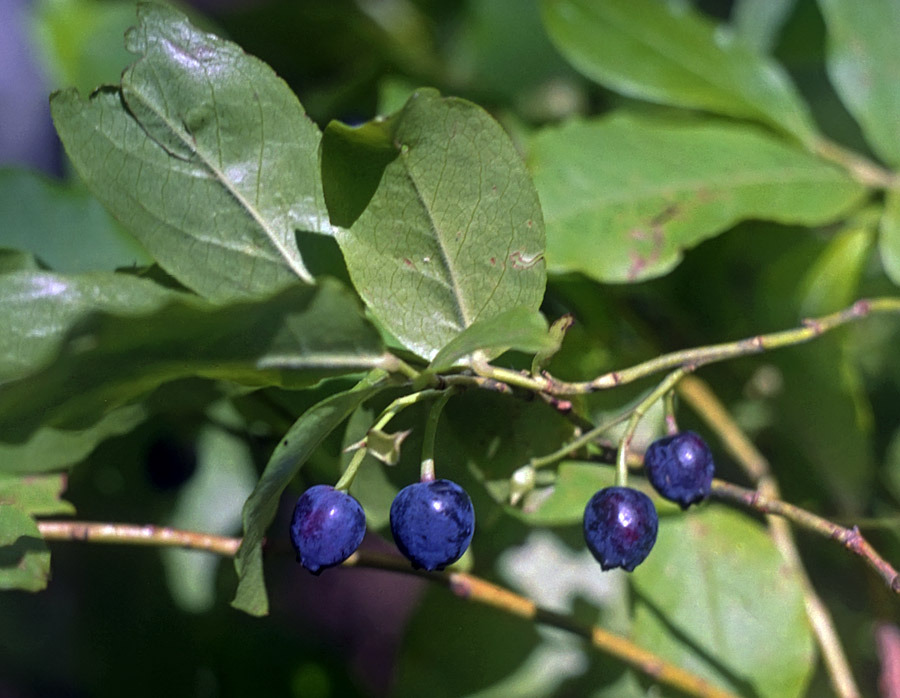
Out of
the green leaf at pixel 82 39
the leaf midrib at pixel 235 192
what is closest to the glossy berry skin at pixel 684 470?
the leaf midrib at pixel 235 192

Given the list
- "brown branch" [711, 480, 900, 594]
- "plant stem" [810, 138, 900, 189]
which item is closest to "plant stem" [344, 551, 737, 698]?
"brown branch" [711, 480, 900, 594]

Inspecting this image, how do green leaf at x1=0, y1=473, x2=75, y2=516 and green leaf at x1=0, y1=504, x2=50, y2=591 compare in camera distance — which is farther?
green leaf at x1=0, y1=473, x2=75, y2=516

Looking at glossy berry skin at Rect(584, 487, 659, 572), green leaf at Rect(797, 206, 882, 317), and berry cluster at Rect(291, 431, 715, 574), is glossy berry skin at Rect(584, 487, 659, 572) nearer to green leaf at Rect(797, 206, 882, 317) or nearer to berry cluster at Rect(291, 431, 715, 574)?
berry cluster at Rect(291, 431, 715, 574)

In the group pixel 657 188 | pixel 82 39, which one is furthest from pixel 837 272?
pixel 82 39

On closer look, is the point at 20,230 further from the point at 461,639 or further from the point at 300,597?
the point at 300,597

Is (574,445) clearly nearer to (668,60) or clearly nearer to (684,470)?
(684,470)

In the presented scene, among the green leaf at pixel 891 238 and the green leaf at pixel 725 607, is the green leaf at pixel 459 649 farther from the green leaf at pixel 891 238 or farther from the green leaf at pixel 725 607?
the green leaf at pixel 891 238
